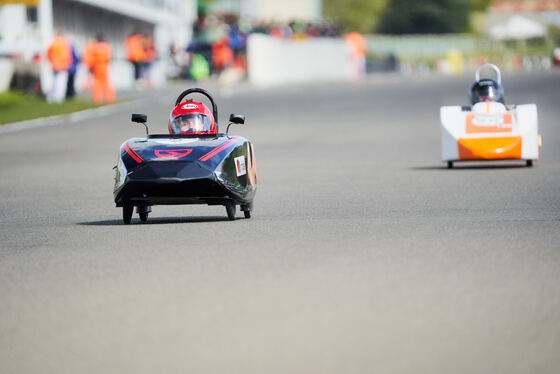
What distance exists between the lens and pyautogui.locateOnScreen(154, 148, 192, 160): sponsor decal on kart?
1112 cm

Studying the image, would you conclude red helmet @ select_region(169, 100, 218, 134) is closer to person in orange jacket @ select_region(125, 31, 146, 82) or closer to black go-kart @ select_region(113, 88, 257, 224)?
black go-kart @ select_region(113, 88, 257, 224)

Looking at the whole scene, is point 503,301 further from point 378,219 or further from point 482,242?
point 378,219

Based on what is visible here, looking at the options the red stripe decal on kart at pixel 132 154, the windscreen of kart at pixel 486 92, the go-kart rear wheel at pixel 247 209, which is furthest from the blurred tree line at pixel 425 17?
the red stripe decal on kart at pixel 132 154

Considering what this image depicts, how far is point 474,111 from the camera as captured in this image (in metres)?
17.2

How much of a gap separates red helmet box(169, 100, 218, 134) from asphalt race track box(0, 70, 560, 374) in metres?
0.80

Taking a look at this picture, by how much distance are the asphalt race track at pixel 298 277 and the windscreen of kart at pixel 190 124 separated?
0.80 metres

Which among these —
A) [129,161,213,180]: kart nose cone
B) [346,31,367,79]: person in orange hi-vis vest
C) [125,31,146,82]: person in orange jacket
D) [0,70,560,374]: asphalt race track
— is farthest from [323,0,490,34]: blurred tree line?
[129,161,213,180]: kart nose cone

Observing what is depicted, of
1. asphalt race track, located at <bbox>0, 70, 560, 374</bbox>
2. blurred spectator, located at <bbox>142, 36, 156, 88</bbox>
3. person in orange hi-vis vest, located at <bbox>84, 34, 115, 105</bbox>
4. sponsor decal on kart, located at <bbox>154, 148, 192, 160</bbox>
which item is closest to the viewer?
asphalt race track, located at <bbox>0, 70, 560, 374</bbox>

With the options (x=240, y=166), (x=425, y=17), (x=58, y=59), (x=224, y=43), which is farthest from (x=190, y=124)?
(x=425, y=17)

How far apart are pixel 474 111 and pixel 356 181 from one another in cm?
203

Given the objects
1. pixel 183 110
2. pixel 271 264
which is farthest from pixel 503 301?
pixel 183 110

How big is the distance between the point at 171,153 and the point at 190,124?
998mm

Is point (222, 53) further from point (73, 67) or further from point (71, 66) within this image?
point (71, 66)

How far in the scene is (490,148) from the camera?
55.9 ft
